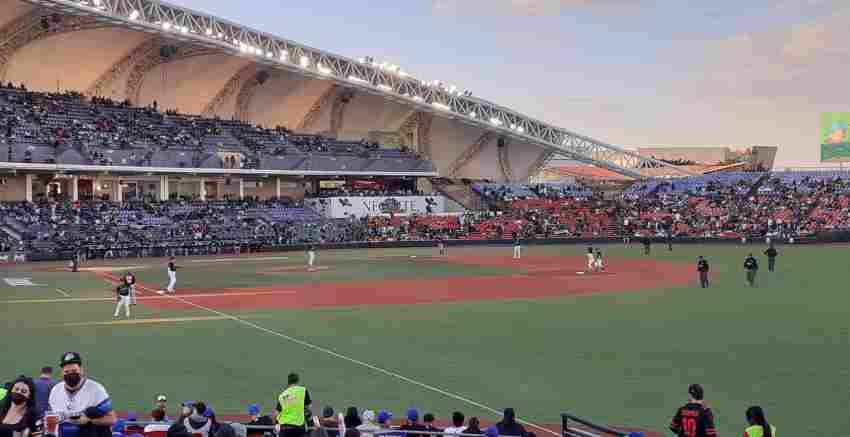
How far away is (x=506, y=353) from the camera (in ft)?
61.6

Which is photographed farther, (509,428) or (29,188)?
(29,188)

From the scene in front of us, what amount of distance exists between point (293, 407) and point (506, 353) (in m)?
9.63

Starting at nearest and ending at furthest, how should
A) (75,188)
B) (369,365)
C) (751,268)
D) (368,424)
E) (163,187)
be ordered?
(368,424), (369,365), (751,268), (75,188), (163,187)

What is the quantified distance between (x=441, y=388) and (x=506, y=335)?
6418 millimetres

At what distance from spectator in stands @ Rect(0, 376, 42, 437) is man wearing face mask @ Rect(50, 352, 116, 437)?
23 centimetres

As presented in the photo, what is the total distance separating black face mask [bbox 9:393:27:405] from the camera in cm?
733

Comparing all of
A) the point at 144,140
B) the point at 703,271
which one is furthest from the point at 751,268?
the point at 144,140

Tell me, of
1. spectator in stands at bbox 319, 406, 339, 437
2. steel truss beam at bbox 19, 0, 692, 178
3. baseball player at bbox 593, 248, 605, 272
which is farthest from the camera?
steel truss beam at bbox 19, 0, 692, 178

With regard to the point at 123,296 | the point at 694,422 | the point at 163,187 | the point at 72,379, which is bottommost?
the point at 694,422

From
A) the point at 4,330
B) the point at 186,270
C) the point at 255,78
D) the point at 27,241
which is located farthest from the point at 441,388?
the point at 255,78

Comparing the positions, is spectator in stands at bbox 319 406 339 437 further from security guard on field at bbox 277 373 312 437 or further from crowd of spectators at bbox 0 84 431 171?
crowd of spectators at bbox 0 84 431 171

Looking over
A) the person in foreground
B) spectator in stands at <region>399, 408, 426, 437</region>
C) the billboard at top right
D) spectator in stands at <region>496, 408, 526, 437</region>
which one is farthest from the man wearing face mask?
the billboard at top right

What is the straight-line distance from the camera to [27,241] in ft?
178

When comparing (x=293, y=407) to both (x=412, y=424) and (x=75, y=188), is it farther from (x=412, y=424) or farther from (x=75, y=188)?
(x=75, y=188)
